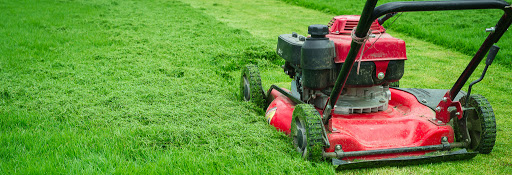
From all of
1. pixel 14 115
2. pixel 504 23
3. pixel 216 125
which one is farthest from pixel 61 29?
pixel 504 23

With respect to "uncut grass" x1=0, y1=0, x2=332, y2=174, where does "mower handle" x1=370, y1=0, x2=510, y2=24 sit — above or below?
above

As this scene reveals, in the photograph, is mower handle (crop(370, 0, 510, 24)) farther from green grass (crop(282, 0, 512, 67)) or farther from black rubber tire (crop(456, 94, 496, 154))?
green grass (crop(282, 0, 512, 67))

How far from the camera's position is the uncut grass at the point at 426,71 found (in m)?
2.99

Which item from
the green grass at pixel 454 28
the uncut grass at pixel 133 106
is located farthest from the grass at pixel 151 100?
the green grass at pixel 454 28

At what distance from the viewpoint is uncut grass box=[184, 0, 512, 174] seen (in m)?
2.99

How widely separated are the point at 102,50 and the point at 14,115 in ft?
10.2

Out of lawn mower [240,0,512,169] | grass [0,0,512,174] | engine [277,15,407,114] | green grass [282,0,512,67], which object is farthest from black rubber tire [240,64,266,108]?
green grass [282,0,512,67]

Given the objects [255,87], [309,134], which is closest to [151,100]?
[255,87]

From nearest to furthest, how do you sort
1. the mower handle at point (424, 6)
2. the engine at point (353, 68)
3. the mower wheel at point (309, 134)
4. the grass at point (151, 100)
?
the mower handle at point (424, 6) < the mower wheel at point (309, 134) < the grass at point (151, 100) < the engine at point (353, 68)

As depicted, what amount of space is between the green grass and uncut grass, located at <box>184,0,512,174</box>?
0.56 feet

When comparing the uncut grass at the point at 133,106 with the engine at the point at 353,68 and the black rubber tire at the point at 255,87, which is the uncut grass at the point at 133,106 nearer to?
the black rubber tire at the point at 255,87

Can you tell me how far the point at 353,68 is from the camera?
321 cm

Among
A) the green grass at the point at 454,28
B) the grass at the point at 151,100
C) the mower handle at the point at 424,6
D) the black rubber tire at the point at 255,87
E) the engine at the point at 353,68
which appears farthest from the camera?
the green grass at the point at 454,28

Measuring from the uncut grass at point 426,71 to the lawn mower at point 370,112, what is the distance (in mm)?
79
